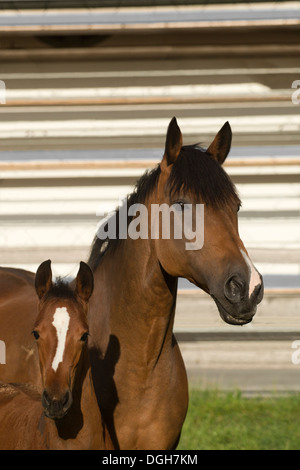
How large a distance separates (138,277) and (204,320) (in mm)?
3251

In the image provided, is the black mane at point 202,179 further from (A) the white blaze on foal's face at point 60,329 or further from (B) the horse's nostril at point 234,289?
(A) the white blaze on foal's face at point 60,329

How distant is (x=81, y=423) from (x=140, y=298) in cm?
71

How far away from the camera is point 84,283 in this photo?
3.26 meters

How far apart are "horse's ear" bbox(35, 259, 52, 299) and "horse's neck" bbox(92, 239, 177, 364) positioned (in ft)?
1.57

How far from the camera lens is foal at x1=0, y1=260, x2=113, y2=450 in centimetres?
287

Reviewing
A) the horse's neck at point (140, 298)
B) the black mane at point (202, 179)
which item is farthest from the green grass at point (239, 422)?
the black mane at point (202, 179)

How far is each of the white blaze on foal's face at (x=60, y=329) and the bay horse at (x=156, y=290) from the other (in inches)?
22.8

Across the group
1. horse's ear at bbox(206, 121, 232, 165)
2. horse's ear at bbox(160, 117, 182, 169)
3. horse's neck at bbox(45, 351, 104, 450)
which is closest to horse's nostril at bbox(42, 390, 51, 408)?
horse's neck at bbox(45, 351, 104, 450)

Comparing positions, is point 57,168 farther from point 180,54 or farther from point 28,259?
point 180,54

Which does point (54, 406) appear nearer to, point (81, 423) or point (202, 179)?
point (81, 423)

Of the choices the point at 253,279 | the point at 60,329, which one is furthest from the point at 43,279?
the point at 253,279

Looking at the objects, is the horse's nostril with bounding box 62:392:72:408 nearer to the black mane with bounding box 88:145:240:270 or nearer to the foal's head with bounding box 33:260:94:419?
the foal's head with bounding box 33:260:94:419

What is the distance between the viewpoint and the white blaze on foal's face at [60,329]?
2900 mm

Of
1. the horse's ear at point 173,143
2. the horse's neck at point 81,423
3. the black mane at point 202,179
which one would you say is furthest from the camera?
the horse's ear at point 173,143
